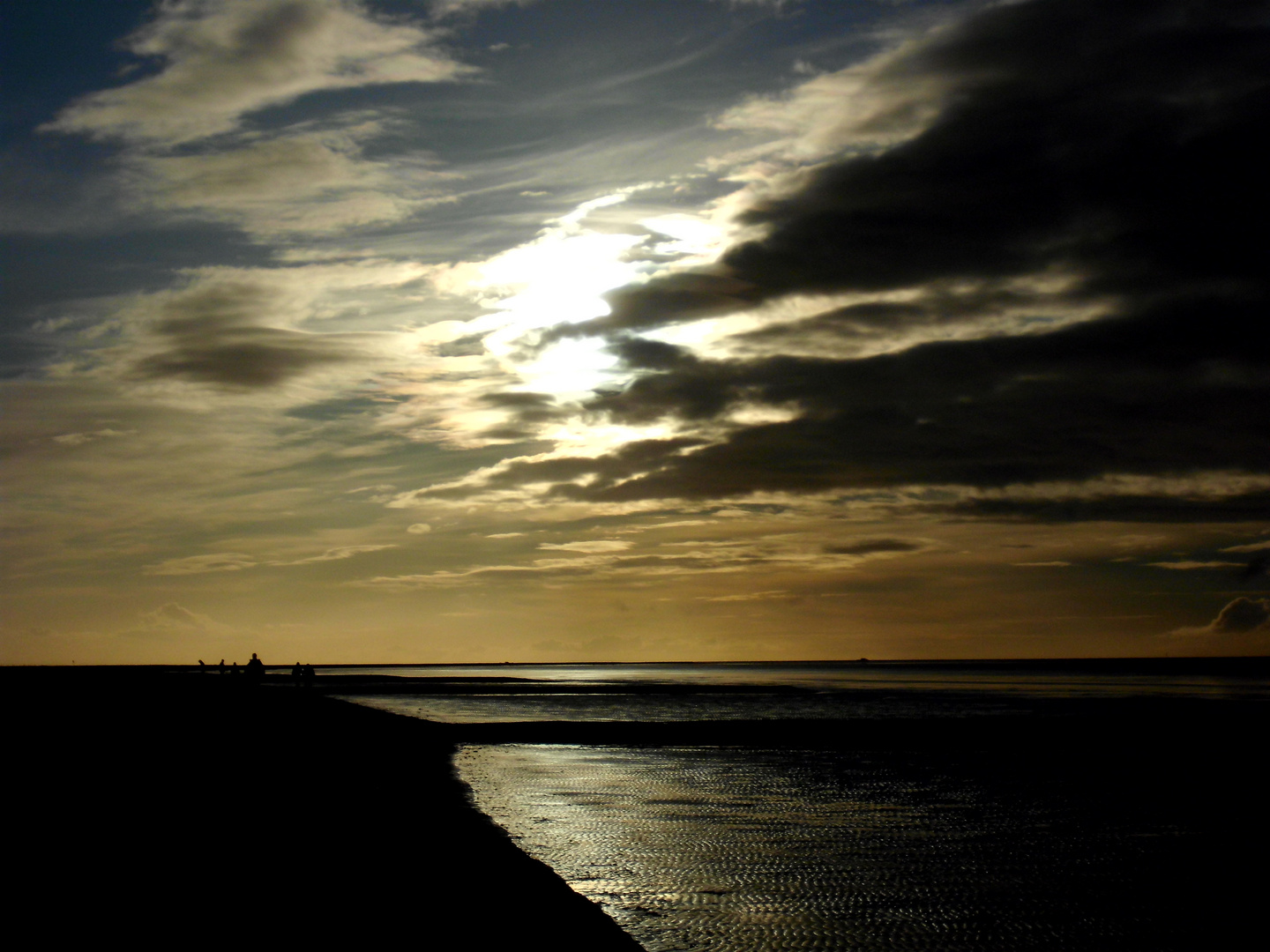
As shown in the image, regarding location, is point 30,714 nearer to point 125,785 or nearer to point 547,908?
point 125,785

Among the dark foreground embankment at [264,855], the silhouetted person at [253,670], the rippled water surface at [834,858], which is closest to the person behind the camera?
the dark foreground embankment at [264,855]

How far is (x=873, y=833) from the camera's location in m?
23.1

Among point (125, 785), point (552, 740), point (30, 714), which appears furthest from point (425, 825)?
point (30, 714)

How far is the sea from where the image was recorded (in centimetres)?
1545

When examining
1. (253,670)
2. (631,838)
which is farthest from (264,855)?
(253,670)

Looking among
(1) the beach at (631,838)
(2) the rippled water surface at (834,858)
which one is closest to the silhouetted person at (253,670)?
(1) the beach at (631,838)

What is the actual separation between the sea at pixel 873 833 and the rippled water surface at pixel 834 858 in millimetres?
65

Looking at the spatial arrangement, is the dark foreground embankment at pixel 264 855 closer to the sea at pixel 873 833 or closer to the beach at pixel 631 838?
the beach at pixel 631 838

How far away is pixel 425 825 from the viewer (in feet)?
68.4

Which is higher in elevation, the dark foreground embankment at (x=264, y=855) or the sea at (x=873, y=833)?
the dark foreground embankment at (x=264, y=855)

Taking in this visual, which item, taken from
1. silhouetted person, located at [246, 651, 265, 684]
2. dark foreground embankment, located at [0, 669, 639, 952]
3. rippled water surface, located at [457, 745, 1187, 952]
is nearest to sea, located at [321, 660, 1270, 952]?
rippled water surface, located at [457, 745, 1187, 952]

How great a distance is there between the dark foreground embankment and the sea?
1734mm

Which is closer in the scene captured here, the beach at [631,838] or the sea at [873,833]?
the beach at [631,838]

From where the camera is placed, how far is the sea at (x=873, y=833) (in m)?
15.5
